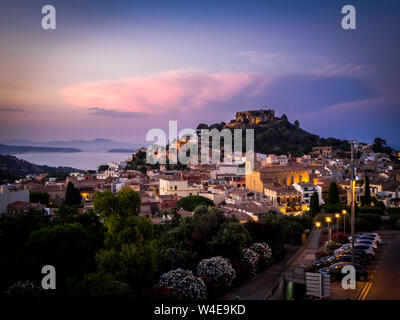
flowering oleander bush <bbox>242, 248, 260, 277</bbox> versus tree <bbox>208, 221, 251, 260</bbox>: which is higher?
tree <bbox>208, 221, 251, 260</bbox>

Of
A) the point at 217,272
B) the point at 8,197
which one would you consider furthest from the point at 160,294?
the point at 8,197

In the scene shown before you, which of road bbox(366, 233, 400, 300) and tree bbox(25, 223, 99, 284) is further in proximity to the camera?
tree bbox(25, 223, 99, 284)

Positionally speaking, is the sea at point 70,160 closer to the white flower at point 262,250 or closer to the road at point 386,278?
the white flower at point 262,250

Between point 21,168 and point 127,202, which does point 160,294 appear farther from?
point 21,168

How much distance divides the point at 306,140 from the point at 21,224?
2992 inches

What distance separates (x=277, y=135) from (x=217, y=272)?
74.0 meters

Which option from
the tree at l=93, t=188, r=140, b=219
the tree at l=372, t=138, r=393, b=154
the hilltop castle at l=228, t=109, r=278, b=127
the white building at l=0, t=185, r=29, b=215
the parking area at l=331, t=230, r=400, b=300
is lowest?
the parking area at l=331, t=230, r=400, b=300

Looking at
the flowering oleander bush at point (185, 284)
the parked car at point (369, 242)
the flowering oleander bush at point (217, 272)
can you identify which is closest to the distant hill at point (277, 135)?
the parked car at point (369, 242)

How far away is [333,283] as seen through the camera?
29.3 feet

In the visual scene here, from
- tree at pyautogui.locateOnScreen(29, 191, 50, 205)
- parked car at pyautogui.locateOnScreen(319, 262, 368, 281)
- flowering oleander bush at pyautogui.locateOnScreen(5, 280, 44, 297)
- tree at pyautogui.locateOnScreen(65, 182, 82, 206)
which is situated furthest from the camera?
tree at pyautogui.locateOnScreen(65, 182, 82, 206)

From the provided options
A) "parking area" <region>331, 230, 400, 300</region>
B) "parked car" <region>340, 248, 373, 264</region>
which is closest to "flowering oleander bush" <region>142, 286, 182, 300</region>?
"parking area" <region>331, 230, 400, 300</region>

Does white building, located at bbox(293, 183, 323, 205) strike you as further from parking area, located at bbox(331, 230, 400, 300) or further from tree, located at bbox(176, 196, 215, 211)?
parking area, located at bbox(331, 230, 400, 300)

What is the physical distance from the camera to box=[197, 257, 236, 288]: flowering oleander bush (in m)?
10.4

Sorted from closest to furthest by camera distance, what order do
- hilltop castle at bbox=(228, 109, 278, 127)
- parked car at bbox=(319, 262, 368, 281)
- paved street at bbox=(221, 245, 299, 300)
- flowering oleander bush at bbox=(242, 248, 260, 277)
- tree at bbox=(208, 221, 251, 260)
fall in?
parked car at bbox=(319, 262, 368, 281)
paved street at bbox=(221, 245, 299, 300)
tree at bbox=(208, 221, 251, 260)
flowering oleander bush at bbox=(242, 248, 260, 277)
hilltop castle at bbox=(228, 109, 278, 127)
